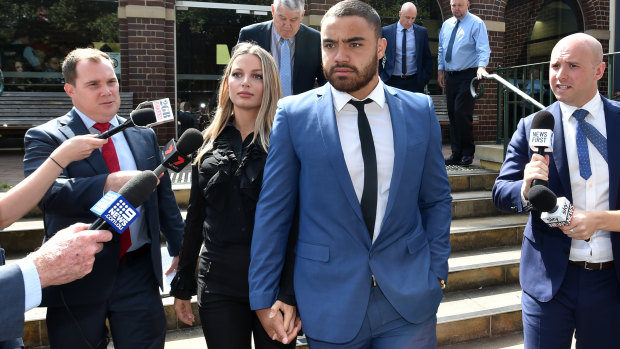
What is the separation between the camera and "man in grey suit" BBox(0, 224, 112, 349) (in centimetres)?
146

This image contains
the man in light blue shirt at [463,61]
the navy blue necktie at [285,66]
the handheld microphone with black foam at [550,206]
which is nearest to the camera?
the handheld microphone with black foam at [550,206]

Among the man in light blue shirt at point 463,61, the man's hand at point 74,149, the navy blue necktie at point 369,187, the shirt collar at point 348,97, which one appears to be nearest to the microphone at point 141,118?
the man's hand at point 74,149

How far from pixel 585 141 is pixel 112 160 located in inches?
88.5

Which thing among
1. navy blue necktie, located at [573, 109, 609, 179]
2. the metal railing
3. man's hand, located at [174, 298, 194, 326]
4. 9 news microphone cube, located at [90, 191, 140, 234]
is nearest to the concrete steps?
man's hand, located at [174, 298, 194, 326]

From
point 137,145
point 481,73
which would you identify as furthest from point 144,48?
point 137,145

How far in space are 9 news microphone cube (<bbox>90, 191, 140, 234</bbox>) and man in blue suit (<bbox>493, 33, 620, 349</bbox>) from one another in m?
1.65

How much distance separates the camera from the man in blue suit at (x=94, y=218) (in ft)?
7.05

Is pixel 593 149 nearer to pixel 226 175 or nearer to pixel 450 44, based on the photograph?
pixel 226 175

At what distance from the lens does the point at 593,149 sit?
7.73 ft

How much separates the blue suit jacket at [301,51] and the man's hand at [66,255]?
2.68 metres

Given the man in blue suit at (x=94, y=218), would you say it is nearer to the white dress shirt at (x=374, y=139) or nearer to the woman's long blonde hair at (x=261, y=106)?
the woman's long blonde hair at (x=261, y=106)

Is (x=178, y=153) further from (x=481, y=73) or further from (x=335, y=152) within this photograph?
(x=481, y=73)

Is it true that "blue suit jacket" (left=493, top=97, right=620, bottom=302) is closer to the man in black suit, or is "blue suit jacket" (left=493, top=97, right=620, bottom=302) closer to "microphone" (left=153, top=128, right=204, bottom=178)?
"microphone" (left=153, top=128, right=204, bottom=178)

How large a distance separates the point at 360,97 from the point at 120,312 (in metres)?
1.46
